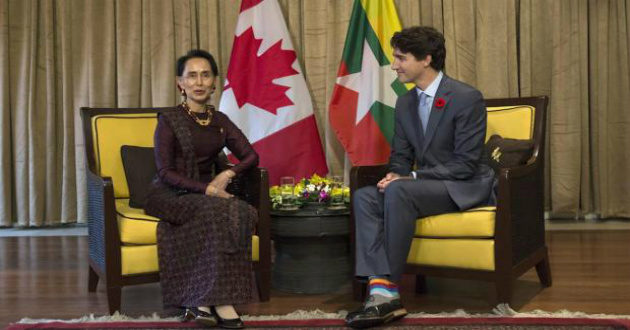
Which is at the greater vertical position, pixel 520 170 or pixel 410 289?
pixel 520 170

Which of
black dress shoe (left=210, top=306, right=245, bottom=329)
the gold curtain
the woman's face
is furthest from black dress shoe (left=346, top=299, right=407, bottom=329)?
the gold curtain

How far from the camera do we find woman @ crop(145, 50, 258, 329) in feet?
9.14

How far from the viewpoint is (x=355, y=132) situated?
16.0 ft

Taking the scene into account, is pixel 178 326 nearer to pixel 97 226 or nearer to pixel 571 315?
pixel 97 226

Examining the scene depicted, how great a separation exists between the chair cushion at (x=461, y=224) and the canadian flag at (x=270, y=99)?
1.91m

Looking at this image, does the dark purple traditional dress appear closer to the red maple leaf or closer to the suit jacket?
the suit jacket

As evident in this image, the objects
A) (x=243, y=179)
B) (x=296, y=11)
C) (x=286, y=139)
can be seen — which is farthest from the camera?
(x=296, y=11)

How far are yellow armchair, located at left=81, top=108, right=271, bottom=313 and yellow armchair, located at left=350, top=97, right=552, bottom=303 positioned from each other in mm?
408

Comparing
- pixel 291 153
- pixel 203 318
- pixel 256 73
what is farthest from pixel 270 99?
pixel 203 318

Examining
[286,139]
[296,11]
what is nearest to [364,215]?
[286,139]

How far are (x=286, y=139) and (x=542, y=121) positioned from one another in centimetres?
191

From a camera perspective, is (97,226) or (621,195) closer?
(97,226)

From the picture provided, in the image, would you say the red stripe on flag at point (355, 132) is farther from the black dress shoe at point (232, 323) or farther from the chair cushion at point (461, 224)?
the black dress shoe at point (232, 323)

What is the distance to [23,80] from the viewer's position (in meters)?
5.32
